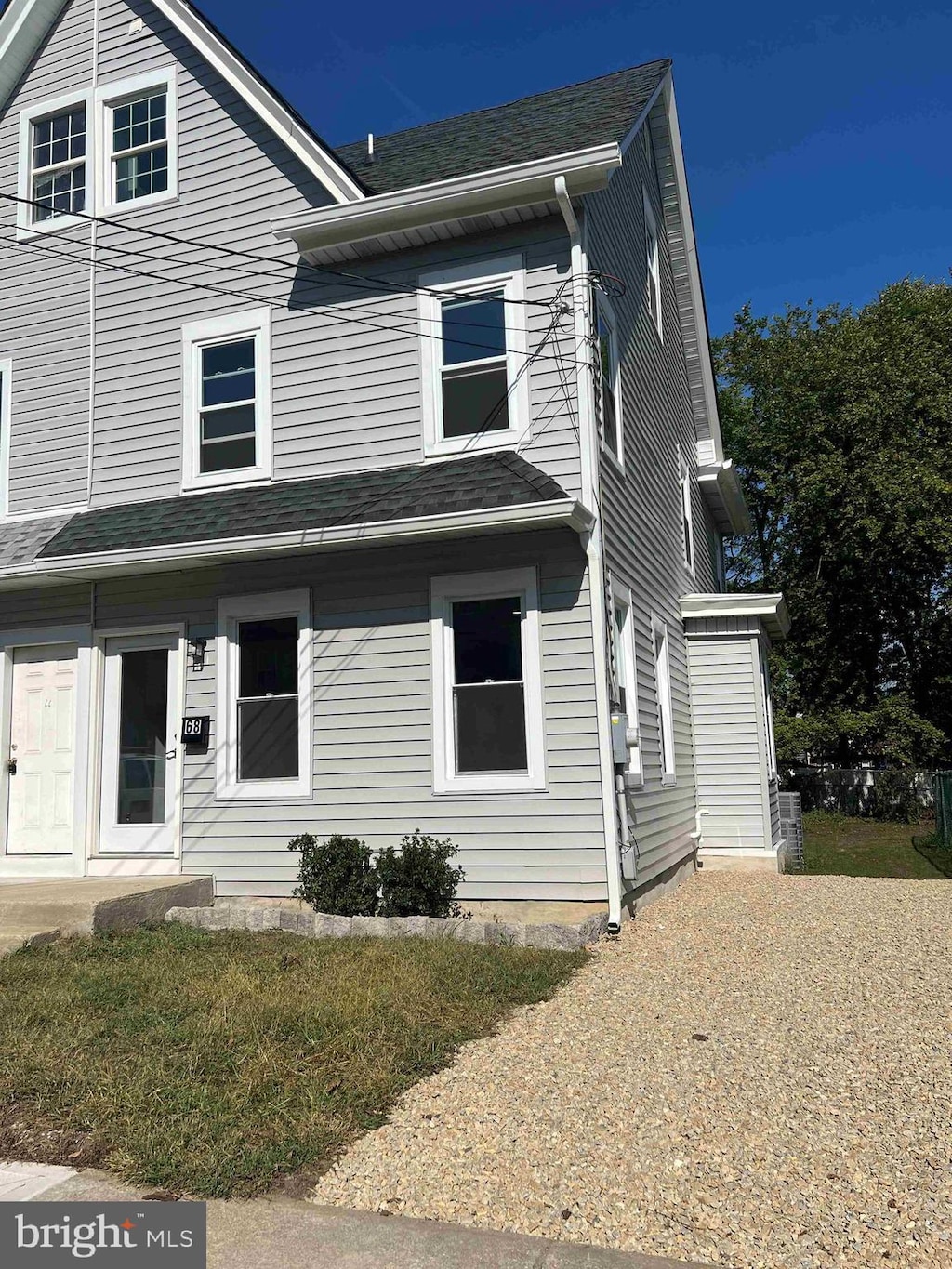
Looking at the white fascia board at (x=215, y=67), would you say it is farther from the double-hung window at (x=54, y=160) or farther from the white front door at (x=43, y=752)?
the white front door at (x=43, y=752)

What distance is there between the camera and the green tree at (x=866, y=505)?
25.9 meters

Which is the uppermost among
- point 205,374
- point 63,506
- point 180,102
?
point 180,102

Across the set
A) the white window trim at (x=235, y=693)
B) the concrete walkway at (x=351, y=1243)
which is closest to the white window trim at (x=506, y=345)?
the white window trim at (x=235, y=693)

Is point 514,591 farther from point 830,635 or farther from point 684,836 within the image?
point 830,635

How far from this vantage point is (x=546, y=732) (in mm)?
8758

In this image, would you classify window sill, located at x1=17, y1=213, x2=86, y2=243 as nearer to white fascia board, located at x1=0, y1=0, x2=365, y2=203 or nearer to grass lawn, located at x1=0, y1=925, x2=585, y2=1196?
white fascia board, located at x1=0, y1=0, x2=365, y2=203

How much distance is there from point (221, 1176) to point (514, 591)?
19.4ft

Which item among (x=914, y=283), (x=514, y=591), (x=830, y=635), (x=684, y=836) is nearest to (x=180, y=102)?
(x=514, y=591)

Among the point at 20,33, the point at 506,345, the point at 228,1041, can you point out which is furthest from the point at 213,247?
the point at 228,1041

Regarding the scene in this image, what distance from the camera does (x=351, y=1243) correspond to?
3.38 metres

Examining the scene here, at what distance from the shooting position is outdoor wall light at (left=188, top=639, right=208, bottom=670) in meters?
10.0

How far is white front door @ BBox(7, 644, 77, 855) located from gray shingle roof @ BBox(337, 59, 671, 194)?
596 centimetres

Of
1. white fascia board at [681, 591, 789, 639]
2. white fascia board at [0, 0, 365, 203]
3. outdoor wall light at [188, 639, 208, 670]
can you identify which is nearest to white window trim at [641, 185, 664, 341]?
white fascia board at [681, 591, 789, 639]

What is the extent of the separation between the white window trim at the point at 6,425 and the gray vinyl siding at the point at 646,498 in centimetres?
673
